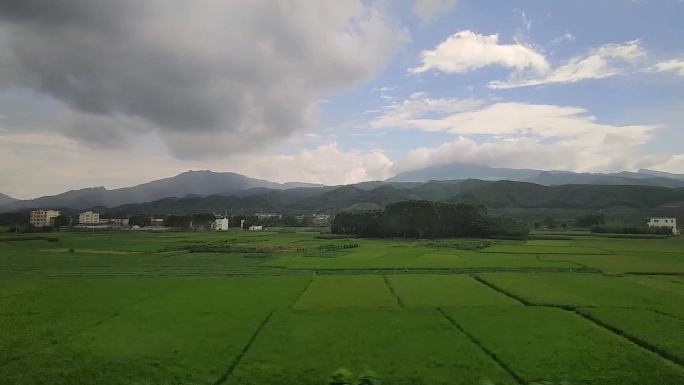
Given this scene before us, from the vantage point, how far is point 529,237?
269 feet

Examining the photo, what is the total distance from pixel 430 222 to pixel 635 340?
229ft

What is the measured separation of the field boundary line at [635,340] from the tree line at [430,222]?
64.3 m

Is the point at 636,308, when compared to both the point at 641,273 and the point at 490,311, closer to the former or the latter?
the point at 490,311

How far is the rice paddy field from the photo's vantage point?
48.1 ft

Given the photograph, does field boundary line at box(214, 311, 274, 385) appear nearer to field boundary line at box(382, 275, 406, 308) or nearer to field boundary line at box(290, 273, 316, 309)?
field boundary line at box(290, 273, 316, 309)

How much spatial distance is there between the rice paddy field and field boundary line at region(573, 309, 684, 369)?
8 centimetres

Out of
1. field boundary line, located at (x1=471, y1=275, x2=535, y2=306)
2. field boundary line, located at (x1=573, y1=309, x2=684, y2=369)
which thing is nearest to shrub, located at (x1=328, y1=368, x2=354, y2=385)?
field boundary line, located at (x1=573, y1=309, x2=684, y2=369)

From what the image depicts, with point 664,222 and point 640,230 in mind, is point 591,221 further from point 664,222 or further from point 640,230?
point 640,230

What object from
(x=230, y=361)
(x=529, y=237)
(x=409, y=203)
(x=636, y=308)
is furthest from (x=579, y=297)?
(x=409, y=203)

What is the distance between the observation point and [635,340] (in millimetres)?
18500

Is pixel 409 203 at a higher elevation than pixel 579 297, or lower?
higher

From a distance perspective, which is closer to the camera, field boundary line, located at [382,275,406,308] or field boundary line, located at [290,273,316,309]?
field boundary line, located at [382,275,406,308]

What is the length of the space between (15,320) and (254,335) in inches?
444

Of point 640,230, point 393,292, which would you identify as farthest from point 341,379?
point 640,230
